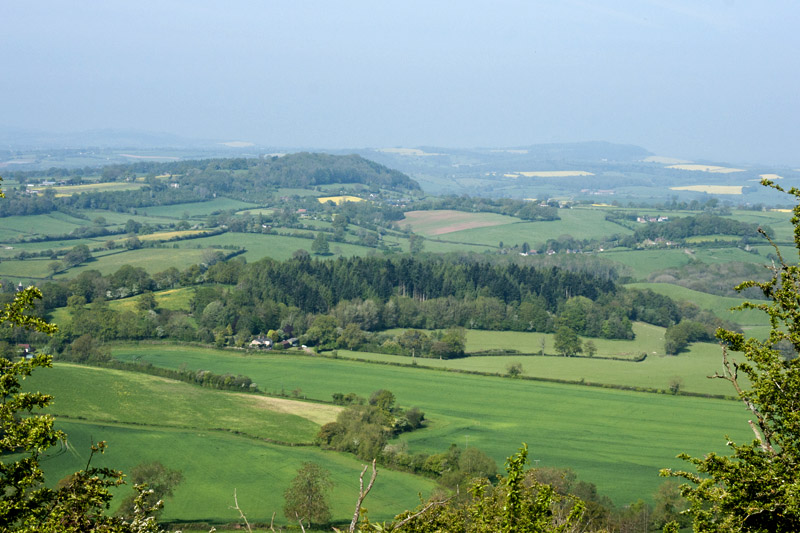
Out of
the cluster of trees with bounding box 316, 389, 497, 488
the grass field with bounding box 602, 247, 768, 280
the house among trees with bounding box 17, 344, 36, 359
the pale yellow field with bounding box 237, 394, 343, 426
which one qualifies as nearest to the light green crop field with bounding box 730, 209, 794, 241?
the grass field with bounding box 602, 247, 768, 280

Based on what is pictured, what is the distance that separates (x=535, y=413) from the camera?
55188 mm

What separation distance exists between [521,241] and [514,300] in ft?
172

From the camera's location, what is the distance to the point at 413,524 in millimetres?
12961

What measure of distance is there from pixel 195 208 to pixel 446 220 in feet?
192

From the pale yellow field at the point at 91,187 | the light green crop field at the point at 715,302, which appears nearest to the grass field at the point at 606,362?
the light green crop field at the point at 715,302

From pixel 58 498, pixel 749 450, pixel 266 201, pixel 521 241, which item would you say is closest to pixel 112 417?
pixel 58 498

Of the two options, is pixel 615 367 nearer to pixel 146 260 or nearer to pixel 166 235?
pixel 146 260

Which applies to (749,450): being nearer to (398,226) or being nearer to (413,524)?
(413,524)

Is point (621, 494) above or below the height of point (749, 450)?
below

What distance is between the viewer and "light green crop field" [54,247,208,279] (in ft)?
328

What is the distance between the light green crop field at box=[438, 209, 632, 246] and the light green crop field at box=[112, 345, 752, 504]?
80446mm

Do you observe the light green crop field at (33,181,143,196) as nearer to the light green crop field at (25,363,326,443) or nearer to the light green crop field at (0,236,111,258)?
the light green crop field at (0,236,111,258)

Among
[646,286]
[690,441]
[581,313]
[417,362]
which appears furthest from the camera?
[646,286]

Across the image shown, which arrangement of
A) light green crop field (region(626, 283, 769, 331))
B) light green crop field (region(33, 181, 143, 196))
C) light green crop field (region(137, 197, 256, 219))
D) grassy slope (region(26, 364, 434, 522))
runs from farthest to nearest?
light green crop field (region(33, 181, 143, 196))
light green crop field (region(137, 197, 256, 219))
light green crop field (region(626, 283, 769, 331))
grassy slope (region(26, 364, 434, 522))
